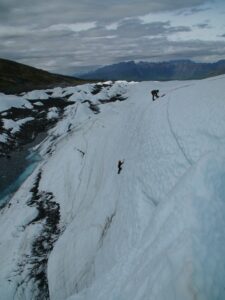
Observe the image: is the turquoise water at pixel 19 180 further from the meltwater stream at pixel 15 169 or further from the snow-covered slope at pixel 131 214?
the snow-covered slope at pixel 131 214

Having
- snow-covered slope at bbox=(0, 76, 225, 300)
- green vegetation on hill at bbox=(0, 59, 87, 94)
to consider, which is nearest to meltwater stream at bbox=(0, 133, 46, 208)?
snow-covered slope at bbox=(0, 76, 225, 300)

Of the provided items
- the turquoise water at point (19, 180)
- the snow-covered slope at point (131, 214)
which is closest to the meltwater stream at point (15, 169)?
the turquoise water at point (19, 180)

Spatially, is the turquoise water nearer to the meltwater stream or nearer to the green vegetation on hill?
the meltwater stream

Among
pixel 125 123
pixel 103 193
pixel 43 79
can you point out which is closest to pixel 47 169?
pixel 125 123

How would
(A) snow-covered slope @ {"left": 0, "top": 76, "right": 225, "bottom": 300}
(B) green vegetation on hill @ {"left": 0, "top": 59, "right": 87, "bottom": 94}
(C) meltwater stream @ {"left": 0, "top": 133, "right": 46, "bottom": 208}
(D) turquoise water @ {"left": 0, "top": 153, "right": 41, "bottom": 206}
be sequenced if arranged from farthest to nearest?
(B) green vegetation on hill @ {"left": 0, "top": 59, "right": 87, "bottom": 94}, (C) meltwater stream @ {"left": 0, "top": 133, "right": 46, "bottom": 208}, (D) turquoise water @ {"left": 0, "top": 153, "right": 41, "bottom": 206}, (A) snow-covered slope @ {"left": 0, "top": 76, "right": 225, "bottom": 300}

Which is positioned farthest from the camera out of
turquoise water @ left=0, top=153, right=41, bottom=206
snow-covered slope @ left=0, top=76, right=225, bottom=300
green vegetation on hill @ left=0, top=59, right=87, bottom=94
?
green vegetation on hill @ left=0, top=59, right=87, bottom=94

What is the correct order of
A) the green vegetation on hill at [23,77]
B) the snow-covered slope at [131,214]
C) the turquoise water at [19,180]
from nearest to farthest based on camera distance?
the snow-covered slope at [131,214]
the turquoise water at [19,180]
the green vegetation on hill at [23,77]

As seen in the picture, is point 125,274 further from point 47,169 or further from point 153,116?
point 47,169
